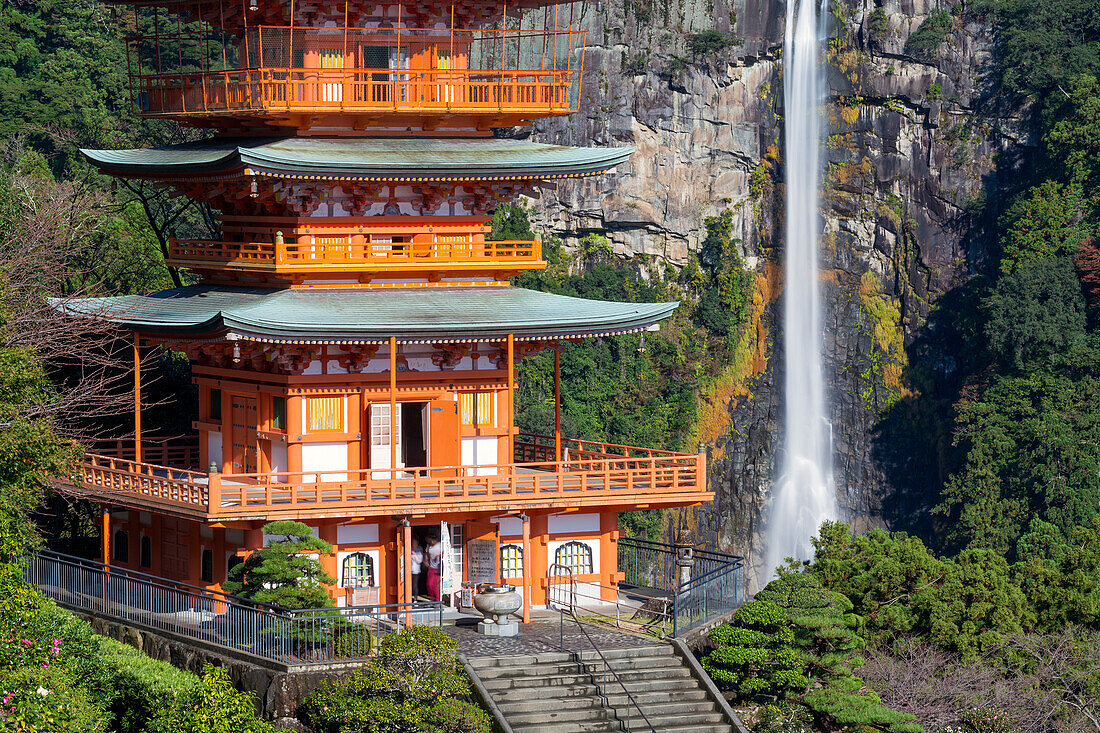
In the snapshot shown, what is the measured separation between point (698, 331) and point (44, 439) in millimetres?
55782

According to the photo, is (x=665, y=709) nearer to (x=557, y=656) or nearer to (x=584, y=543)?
(x=557, y=656)

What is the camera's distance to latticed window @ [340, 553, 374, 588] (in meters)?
35.9

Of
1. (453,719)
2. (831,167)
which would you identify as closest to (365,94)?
(453,719)

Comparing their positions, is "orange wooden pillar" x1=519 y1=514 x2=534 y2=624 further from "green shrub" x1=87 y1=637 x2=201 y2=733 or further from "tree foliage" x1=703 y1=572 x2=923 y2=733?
"green shrub" x1=87 y1=637 x2=201 y2=733

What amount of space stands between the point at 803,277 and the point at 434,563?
52.2m

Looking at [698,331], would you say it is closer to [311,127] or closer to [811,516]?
[811,516]

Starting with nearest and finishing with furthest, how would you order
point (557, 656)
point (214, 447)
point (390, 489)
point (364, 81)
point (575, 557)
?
1. point (557, 656)
2. point (390, 489)
3. point (575, 557)
4. point (364, 81)
5. point (214, 447)

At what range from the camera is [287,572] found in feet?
107

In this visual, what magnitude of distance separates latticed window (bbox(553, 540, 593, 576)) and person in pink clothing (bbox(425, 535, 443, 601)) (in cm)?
247

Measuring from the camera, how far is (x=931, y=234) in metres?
85.6

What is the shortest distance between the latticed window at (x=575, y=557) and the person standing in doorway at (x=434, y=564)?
2.47 meters

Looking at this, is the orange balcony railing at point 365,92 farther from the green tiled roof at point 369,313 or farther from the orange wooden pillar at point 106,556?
the orange wooden pillar at point 106,556

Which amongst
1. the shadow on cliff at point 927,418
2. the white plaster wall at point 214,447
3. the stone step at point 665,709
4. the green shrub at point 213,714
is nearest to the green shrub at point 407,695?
the green shrub at point 213,714

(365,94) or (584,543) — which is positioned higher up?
(365,94)
